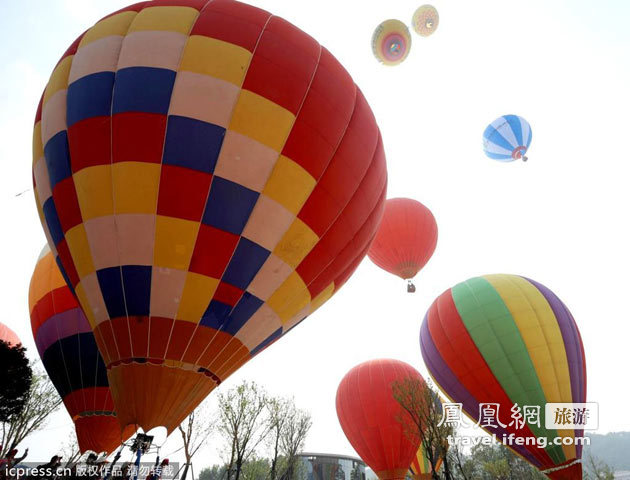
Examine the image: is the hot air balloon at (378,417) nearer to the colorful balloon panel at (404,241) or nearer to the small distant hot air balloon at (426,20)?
the colorful balloon panel at (404,241)

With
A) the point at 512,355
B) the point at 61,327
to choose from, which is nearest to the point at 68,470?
the point at 61,327

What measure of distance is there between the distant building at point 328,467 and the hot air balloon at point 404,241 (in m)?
39.1

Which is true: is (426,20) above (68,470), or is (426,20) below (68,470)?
above

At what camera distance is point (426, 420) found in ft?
40.1

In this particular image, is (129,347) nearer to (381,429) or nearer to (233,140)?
(233,140)

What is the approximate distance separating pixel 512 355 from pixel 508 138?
43.4 feet

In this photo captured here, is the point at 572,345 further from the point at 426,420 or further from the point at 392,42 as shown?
the point at 392,42

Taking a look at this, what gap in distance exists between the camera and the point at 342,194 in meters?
6.95

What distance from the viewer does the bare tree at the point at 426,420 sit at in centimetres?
1151

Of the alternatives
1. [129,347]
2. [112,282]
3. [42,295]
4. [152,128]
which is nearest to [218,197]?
[152,128]

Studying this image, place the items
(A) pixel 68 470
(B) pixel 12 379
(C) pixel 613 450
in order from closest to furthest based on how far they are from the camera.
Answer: (A) pixel 68 470
(B) pixel 12 379
(C) pixel 613 450

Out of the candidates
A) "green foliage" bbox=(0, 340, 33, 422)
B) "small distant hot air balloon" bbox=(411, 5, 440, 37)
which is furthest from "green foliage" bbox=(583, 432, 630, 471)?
"green foliage" bbox=(0, 340, 33, 422)

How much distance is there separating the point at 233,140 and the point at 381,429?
13679 mm

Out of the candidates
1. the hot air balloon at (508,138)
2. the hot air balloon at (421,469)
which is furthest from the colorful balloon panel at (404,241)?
the hot air balloon at (421,469)
